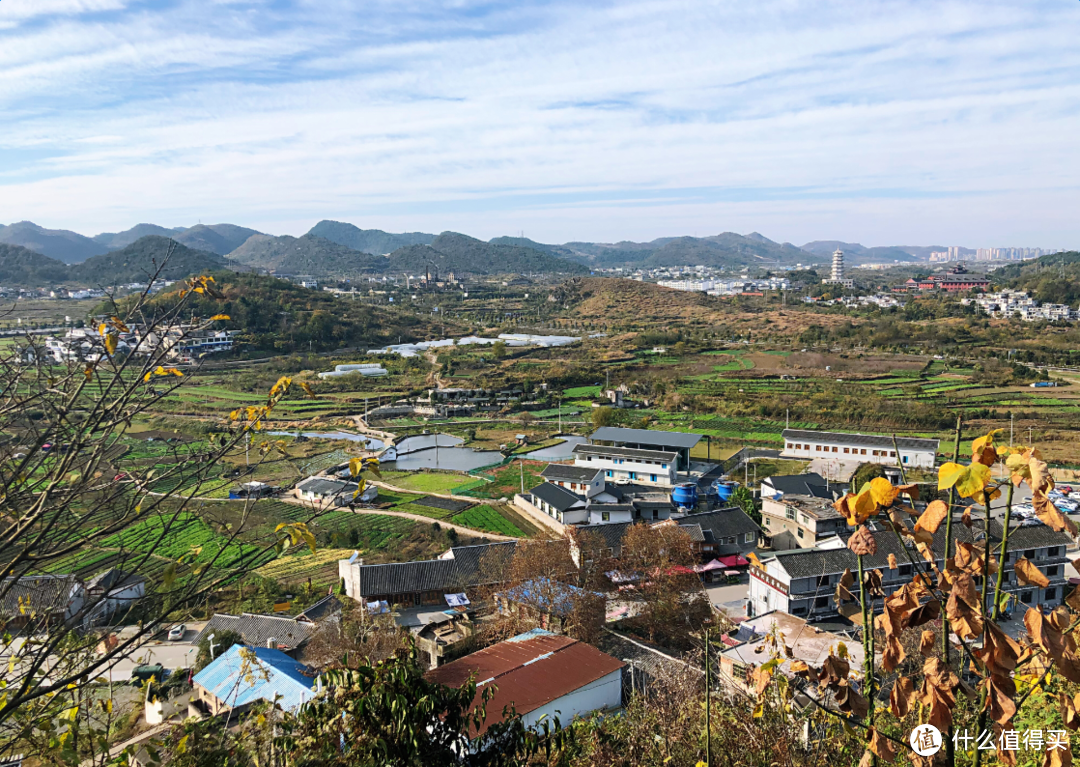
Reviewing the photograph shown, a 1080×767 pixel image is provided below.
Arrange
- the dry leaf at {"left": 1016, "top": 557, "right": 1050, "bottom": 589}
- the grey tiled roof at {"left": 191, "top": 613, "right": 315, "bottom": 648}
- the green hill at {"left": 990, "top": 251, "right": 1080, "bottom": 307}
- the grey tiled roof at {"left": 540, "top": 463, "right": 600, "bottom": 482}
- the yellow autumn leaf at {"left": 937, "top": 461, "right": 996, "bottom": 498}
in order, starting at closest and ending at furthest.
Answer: the yellow autumn leaf at {"left": 937, "top": 461, "right": 996, "bottom": 498}
the dry leaf at {"left": 1016, "top": 557, "right": 1050, "bottom": 589}
the grey tiled roof at {"left": 191, "top": 613, "right": 315, "bottom": 648}
the grey tiled roof at {"left": 540, "top": 463, "right": 600, "bottom": 482}
the green hill at {"left": 990, "top": 251, "right": 1080, "bottom": 307}

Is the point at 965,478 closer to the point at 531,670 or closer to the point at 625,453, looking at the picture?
the point at 531,670

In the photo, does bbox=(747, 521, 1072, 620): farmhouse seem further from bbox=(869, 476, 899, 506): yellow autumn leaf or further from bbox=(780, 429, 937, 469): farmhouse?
bbox=(869, 476, 899, 506): yellow autumn leaf

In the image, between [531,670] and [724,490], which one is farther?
[724,490]

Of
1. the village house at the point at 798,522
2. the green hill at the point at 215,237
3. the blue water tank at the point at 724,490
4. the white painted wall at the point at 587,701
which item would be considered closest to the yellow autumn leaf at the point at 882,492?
the white painted wall at the point at 587,701

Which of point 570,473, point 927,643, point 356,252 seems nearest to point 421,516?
point 570,473

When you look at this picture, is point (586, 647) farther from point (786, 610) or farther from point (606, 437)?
point (606, 437)

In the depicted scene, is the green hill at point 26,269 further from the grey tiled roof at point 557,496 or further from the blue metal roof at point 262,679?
the blue metal roof at point 262,679

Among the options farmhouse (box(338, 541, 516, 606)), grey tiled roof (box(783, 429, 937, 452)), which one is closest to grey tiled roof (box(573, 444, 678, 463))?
grey tiled roof (box(783, 429, 937, 452))
